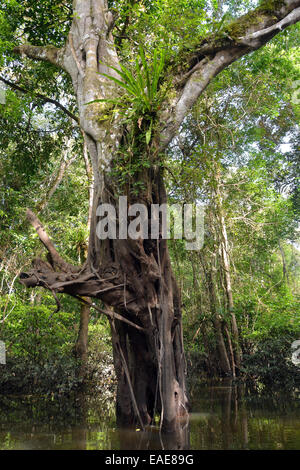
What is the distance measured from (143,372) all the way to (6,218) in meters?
6.23

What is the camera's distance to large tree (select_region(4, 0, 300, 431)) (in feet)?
17.0

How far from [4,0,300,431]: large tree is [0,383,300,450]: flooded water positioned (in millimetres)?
469

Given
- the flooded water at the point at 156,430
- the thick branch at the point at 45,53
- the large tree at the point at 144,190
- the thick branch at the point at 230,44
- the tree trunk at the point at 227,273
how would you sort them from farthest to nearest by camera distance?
the tree trunk at the point at 227,273
the thick branch at the point at 45,53
the thick branch at the point at 230,44
the large tree at the point at 144,190
the flooded water at the point at 156,430

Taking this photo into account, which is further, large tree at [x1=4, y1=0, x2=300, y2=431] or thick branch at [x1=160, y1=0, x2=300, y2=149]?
thick branch at [x1=160, y1=0, x2=300, y2=149]

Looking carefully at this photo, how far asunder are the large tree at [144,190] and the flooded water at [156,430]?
0.47m

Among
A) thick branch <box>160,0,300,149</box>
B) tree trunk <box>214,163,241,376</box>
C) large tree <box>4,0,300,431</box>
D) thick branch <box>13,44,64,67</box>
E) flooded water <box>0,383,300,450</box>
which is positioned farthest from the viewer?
tree trunk <box>214,163,241,376</box>

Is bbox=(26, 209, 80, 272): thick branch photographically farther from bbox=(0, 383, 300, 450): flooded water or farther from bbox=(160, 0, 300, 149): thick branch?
bbox=(160, 0, 300, 149): thick branch

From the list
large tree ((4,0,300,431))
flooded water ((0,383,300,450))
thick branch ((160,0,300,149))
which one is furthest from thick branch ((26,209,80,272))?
thick branch ((160,0,300,149))

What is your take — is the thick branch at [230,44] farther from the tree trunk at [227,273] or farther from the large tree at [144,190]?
the tree trunk at [227,273]

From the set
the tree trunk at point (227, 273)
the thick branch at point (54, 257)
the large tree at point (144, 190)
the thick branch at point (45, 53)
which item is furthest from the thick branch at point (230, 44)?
the tree trunk at point (227, 273)

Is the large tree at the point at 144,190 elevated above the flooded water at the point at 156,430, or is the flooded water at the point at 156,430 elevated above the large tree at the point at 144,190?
the large tree at the point at 144,190

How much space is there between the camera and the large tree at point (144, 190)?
5180 millimetres

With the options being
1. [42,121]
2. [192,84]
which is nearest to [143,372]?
[192,84]

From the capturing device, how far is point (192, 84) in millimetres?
5664
